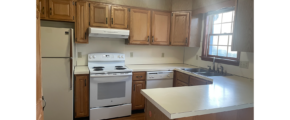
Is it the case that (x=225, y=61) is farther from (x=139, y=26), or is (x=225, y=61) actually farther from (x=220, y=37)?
(x=139, y=26)

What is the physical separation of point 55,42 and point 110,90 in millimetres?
1122

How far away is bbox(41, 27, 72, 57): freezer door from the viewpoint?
7.73 feet

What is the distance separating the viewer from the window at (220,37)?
2787mm

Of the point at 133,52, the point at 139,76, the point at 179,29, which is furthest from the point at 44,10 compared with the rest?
the point at 179,29

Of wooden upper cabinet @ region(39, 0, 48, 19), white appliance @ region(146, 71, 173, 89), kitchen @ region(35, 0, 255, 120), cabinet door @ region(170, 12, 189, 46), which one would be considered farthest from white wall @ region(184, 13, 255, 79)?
wooden upper cabinet @ region(39, 0, 48, 19)

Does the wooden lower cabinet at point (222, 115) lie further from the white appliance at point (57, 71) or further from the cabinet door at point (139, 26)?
the cabinet door at point (139, 26)

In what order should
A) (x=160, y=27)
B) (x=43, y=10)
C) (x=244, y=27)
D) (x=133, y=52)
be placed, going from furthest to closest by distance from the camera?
(x=133, y=52), (x=160, y=27), (x=43, y=10), (x=244, y=27)

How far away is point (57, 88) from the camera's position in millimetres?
2492

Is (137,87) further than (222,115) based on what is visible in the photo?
Yes

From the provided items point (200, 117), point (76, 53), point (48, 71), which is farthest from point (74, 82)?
point (200, 117)

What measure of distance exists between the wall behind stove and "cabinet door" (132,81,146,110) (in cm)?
65
